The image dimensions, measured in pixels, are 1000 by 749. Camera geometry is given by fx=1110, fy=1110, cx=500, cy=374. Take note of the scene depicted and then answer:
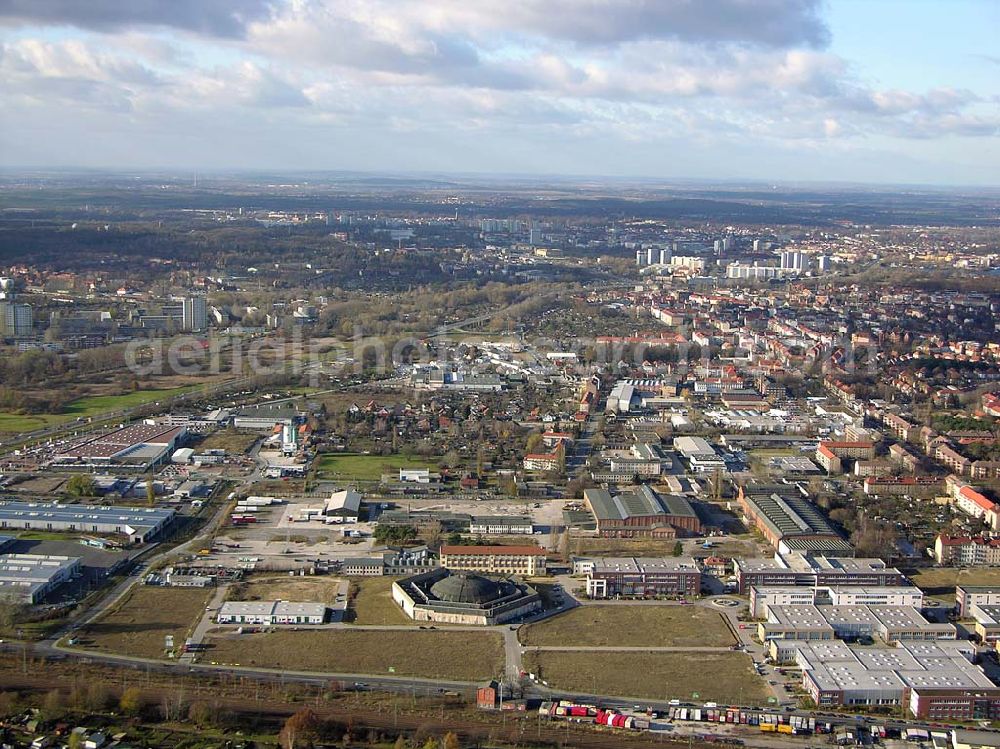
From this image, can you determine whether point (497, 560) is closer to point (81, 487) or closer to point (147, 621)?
point (147, 621)

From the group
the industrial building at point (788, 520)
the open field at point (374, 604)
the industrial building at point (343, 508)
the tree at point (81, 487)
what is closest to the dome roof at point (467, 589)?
the open field at point (374, 604)

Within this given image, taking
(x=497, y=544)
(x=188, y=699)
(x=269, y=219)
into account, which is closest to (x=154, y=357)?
(x=497, y=544)

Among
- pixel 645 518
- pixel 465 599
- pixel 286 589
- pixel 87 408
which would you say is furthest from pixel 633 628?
pixel 87 408

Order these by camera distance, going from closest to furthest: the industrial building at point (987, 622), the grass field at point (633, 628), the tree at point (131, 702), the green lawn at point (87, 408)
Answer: the tree at point (131, 702), the grass field at point (633, 628), the industrial building at point (987, 622), the green lawn at point (87, 408)

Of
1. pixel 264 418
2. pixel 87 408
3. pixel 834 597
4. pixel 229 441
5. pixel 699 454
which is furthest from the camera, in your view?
pixel 87 408

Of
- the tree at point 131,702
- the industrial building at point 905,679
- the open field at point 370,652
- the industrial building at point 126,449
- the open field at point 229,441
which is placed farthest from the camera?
the open field at point 229,441

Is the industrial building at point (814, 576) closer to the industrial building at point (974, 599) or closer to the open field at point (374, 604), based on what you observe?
the industrial building at point (974, 599)
